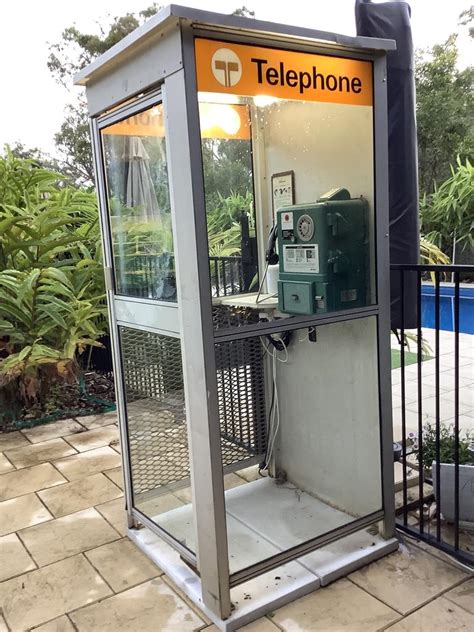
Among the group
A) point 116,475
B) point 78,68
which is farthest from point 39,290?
point 78,68

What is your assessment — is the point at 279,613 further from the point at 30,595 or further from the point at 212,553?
the point at 30,595

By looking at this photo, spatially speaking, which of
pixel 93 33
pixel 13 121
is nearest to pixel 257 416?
pixel 93 33

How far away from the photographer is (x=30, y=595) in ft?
6.64

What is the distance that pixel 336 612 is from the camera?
1.84 m

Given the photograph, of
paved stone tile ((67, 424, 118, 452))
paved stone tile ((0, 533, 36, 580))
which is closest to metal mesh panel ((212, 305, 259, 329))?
paved stone tile ((0, 533, 36, 580))

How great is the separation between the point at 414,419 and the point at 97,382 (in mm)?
2560

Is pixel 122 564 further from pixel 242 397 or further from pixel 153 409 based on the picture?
pixel 242 397

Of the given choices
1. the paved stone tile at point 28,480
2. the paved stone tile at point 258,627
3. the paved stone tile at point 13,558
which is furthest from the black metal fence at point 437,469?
the paved stone tile at point 28,480

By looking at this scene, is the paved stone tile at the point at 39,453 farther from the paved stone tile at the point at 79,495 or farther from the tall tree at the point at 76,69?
the tall tree at the point at 76,69

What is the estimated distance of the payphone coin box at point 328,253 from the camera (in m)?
2.00

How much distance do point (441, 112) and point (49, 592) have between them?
11.3 m

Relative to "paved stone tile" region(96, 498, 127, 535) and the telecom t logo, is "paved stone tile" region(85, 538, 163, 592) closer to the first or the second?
"paved stone tile" region(96, 498, 127, 535)

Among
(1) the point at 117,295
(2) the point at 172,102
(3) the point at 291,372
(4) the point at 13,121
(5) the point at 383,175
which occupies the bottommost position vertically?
(3) the point at 291,372

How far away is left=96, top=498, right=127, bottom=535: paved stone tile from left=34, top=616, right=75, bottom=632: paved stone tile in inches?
22.2
